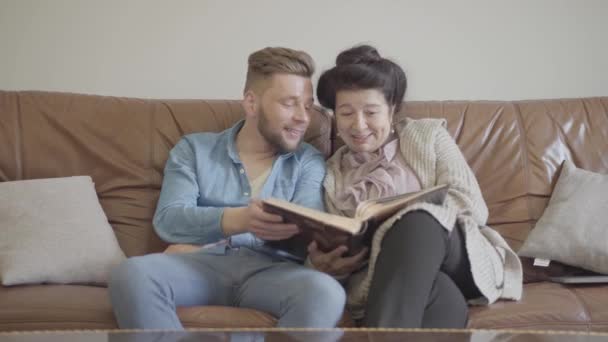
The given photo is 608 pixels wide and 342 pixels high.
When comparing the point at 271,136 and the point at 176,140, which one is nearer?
the point at 271,136

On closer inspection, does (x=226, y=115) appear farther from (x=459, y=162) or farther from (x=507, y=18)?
(x=507, y=18)

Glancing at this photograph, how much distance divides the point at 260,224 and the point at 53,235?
2.05 ft

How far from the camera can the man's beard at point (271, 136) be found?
6.17 feet

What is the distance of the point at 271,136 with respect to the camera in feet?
6.20

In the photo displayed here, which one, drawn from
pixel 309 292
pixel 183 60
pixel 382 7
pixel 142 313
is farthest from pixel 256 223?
pixel 382 7

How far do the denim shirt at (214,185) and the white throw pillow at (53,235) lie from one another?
18 cm

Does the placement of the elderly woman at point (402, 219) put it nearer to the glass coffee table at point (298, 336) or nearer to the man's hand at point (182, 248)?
the glass coffee table at point (298, 336)

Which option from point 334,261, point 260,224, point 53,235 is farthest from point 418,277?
point 53,235

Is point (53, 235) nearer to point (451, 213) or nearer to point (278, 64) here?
point (278, 64)

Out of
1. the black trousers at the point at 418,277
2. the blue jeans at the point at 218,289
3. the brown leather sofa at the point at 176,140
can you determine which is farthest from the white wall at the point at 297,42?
the black trousers at the point at 418,277

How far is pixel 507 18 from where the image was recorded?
256 centimetres

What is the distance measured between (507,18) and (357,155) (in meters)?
1.06

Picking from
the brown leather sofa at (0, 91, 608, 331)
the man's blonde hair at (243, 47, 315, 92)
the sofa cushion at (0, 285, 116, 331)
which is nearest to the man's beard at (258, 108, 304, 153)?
the man's blonde hair at (243, 47, 315, 92)

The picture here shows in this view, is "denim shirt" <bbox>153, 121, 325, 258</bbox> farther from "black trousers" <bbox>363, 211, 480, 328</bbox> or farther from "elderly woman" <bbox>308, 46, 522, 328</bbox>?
"black trousers" <bbox>363, 211, 480, 328</bbox>
